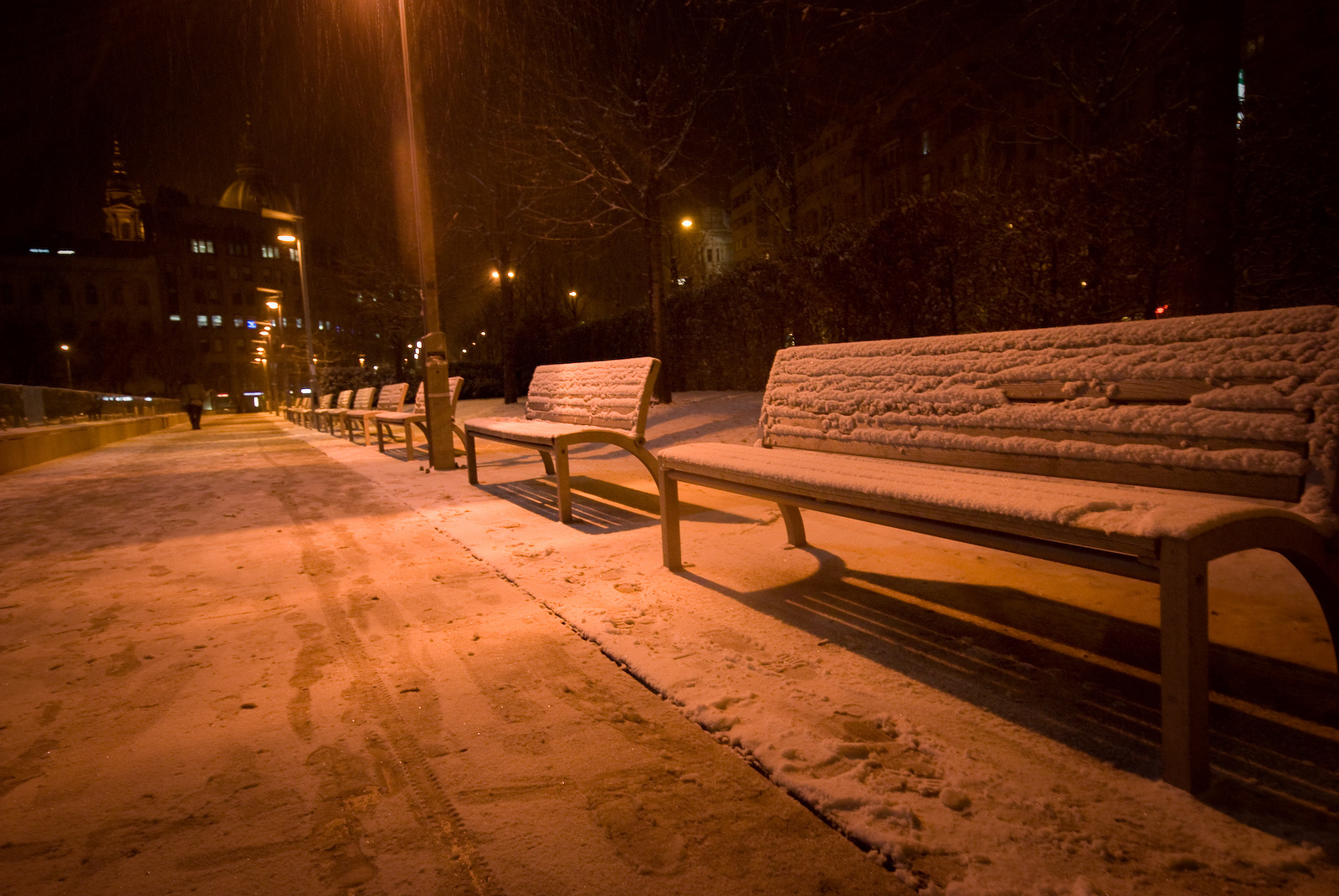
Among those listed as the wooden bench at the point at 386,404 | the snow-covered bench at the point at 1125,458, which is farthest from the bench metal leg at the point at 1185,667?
the wooden bench at the point at 386,404

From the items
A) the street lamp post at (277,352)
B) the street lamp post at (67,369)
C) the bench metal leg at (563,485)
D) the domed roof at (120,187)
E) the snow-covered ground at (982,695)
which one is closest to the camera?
the snow-covered ground at (982,695)

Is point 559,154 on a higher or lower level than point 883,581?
higher

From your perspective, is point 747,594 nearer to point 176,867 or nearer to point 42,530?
point 176,867

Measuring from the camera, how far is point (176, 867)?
156 cm

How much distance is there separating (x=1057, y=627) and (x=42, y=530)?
7.47m

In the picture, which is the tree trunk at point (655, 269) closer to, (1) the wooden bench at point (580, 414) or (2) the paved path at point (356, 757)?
(1) the wooden bench at point (580, 414)

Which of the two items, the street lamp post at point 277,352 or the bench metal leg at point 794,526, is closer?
the bench metal leg at point 794,526

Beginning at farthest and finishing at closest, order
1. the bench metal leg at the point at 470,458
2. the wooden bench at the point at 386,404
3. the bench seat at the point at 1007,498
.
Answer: the wooden bench at the point at 386,404, the bench metal leg at the point at 470,458, the bench seat at the point at 1007,498

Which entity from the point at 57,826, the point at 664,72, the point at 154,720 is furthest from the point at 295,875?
the point at 664,72

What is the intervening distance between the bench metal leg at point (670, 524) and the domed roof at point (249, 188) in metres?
129

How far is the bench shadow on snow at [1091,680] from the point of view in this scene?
1709 mm

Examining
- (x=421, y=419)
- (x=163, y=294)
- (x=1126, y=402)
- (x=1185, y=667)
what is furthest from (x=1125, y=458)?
(x=163, y=294)

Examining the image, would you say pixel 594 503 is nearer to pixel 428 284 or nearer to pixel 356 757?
pixel 428 284

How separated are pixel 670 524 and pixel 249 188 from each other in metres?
135
